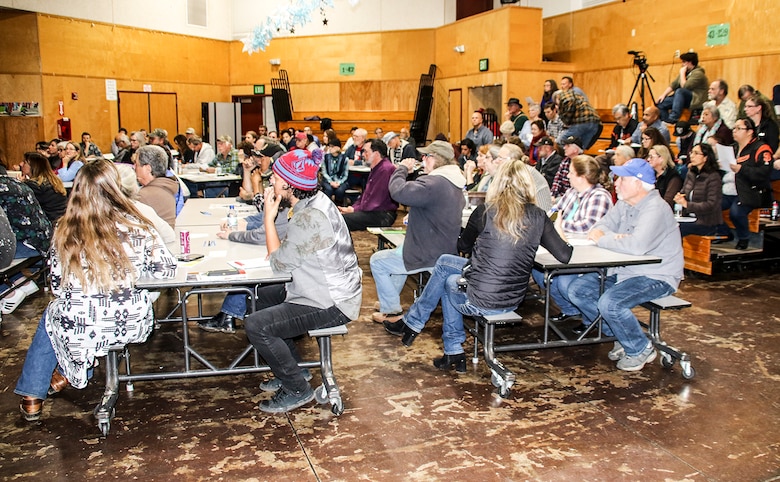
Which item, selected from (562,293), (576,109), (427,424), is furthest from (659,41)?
(427,424)

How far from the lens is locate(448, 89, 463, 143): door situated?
16016 millimetres

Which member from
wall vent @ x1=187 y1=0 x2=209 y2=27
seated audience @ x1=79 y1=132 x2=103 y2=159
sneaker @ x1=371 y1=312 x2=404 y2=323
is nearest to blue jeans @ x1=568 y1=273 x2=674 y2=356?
sneaker @ x1=371 y1=312 x2=404 y2=323

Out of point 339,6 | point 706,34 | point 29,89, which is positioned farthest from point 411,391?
point 339,6

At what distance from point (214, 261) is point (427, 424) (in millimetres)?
1571

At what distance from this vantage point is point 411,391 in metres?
3.98

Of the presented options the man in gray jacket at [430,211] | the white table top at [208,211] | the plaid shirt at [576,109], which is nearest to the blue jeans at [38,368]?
the white table top at [208,211]

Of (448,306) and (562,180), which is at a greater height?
(562,180)

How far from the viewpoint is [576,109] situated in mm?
10117

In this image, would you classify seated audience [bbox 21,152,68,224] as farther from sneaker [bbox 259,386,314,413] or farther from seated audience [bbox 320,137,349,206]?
seated audience [bbox 320,137,349,206]

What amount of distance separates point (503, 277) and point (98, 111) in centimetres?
1442

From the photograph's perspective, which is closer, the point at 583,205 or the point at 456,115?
the point at 583,205

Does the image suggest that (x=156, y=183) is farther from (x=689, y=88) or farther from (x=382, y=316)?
(x=689, y=88)

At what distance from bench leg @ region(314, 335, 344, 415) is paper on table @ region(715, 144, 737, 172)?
553cm

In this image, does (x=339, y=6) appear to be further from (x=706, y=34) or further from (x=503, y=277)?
(x=503, y=277)
